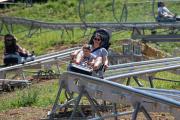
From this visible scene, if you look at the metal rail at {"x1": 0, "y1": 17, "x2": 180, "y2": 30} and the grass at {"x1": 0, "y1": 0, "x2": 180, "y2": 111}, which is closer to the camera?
the grass at {"x1": 0, "y1": 0, "x2": 180, "y2": 111}

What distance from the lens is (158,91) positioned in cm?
658

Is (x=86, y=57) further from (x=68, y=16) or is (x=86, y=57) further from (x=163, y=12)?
(x=68, y=16)

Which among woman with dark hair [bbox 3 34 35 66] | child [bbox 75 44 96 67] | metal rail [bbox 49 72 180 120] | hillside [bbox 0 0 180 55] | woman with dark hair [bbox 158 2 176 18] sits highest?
metal rail [bbox 49 72 180 120]

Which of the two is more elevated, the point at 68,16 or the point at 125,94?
the point at 125,94

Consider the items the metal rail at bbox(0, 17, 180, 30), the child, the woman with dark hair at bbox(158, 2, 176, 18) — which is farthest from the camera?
the woman with dark hair at bbox(158, 2, 176, 18)

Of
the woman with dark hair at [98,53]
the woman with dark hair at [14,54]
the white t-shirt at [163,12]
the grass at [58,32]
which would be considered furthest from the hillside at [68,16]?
the woman with dark hair at [98,53]

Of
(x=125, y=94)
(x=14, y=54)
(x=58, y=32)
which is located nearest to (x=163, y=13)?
(x=14, y=54)

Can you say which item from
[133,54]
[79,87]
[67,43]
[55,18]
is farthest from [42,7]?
[79,87]

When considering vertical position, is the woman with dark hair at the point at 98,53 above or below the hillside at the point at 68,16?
above

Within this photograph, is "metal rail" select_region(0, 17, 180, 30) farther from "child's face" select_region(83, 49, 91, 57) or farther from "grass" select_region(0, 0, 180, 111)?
"child's face" select_region(83, 49, 91, 57)

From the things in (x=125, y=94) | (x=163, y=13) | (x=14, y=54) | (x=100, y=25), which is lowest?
(x=100, y=25)

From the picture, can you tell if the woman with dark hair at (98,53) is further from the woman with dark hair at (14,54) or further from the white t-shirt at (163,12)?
the white t-shirt at (163,12)

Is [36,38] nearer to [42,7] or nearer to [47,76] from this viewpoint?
[42,7]

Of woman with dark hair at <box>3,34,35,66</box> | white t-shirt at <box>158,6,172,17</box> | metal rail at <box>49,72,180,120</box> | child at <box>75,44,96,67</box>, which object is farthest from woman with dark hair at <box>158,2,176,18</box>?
metal rail at <box>49,72,180,120</box>
